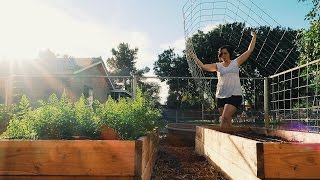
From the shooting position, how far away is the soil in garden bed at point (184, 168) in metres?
3.83

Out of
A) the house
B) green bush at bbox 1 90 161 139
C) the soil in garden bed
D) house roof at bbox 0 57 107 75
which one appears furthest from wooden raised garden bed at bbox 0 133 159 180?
house roof at bbox 0 57 107 75

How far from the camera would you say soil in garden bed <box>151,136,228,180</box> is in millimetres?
3828

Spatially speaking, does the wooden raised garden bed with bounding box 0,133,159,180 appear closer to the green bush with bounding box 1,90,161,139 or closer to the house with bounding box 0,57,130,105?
the green bush with bounding box 1,90,161,139

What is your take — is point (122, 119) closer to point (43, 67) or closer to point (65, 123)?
point (65, 123)

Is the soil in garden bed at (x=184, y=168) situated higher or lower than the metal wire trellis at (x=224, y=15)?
lower

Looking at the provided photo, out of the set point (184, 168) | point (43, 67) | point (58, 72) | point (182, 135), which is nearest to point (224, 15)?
point (182, 135)

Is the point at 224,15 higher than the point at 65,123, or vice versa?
the point at 224,15

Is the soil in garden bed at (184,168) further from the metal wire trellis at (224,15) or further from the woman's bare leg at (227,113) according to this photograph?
the metal wire trellis at (224,15)

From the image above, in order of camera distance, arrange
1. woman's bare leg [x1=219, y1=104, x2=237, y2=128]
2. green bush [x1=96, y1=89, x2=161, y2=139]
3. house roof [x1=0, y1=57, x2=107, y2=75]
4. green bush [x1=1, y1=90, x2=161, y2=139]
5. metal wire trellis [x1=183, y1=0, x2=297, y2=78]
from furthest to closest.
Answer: house roof [x1=0, y1=57, x2=107, y2=75] < metal wire trellis [x1=183, y1=0, x2=297, y2=78] < woman's bare leg [x1=219, y1=104, x2=237, y2=128] < green bush [x1=96, y1=89, x2=161, y2=139] < green bush [x1=1, y1=90, x2=161, y2=139]

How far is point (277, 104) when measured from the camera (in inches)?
264

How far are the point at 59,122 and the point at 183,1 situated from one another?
6.95 meters

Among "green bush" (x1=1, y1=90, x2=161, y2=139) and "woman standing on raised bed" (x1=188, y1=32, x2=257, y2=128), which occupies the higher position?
"woman standing on raised bed" (x1=188, y1=32, x2=257, y2=128)

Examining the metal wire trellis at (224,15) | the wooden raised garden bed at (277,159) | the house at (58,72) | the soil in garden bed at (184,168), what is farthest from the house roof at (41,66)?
the wooden raised garden bed at (277,159)

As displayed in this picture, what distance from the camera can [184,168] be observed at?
444 centimetres
